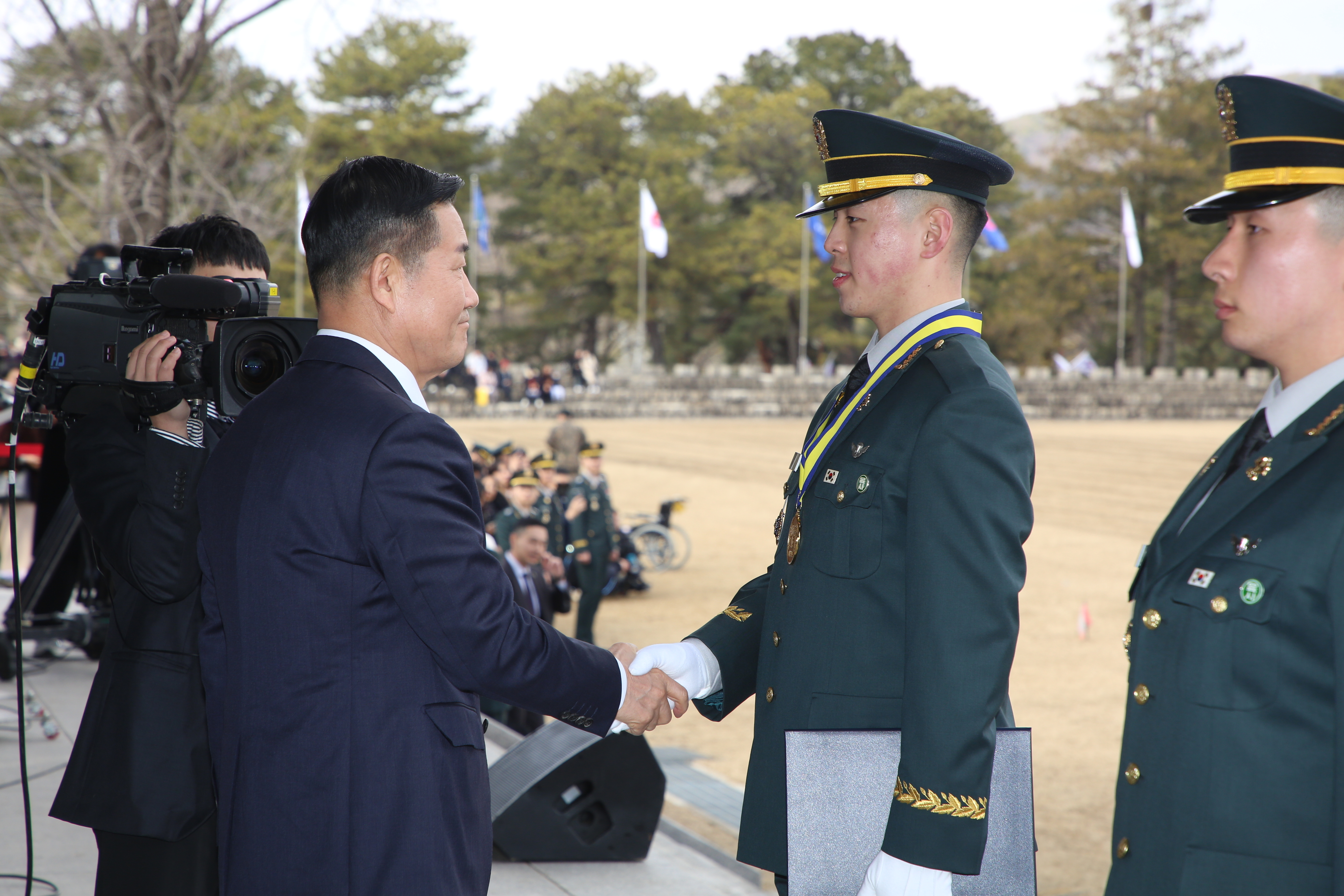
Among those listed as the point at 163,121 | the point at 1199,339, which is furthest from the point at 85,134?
the point at 1199,339

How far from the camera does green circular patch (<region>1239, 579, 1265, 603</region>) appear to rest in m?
1.65

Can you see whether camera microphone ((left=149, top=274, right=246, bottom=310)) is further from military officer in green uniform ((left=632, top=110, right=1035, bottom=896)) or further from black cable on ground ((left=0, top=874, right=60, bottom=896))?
black cable on ground ((left=0, top=874, right=60, bottom=896))

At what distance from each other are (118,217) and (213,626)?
572 centimetres

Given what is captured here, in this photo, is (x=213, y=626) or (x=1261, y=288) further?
(x=213, y=626)

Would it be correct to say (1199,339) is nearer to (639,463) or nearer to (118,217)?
(639,463)

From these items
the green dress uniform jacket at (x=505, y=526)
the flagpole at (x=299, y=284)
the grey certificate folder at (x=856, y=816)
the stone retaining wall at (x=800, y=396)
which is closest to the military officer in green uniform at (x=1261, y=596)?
the grey certificate folder at (x=856, y=816)

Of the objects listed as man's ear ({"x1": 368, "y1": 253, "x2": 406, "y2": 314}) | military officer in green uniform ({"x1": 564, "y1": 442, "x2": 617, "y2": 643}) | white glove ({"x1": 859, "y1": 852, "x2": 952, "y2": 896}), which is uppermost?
man's ear ({"x1": 368, "y1": 253, "x2": 406, "y2": 314})

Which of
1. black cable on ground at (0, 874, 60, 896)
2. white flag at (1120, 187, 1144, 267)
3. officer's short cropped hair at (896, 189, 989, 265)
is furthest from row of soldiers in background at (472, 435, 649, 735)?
white flag at (1120, 187, 1144, 267)

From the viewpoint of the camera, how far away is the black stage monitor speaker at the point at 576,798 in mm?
4266

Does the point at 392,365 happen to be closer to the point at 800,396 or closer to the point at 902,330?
the point at 902,330

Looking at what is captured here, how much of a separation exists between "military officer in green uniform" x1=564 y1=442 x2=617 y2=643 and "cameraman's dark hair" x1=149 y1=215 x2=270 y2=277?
25.6 ft

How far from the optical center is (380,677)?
6.19 feet

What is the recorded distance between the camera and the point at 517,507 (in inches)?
412

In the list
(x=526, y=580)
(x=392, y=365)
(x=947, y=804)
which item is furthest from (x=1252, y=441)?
(x=526, y=580)
